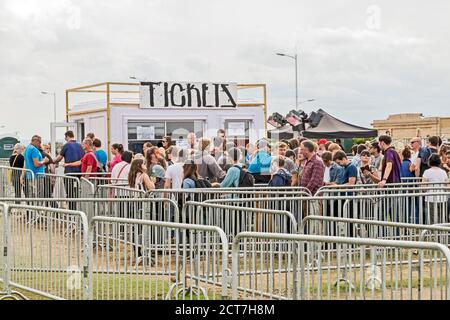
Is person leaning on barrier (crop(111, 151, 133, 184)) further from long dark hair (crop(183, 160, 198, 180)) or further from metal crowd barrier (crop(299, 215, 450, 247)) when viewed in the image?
metal crowd barrier (crop(299, 215, 450, 247))

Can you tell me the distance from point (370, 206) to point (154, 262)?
4006 millimetres

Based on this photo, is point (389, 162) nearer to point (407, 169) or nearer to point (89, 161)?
point (407, 169)

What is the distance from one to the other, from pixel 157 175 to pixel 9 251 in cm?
501

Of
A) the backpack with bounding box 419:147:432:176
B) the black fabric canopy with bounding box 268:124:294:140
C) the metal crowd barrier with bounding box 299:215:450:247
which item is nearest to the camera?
the metal crowd barrier with bounding box 299:215:450:247

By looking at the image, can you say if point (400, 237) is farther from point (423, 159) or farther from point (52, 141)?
point (52, 141)

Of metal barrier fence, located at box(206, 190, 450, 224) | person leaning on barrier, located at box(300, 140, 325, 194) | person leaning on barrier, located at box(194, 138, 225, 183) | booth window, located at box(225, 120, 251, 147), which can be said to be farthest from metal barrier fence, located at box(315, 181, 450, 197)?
booth window, located at box(225, 120, 251, 147)

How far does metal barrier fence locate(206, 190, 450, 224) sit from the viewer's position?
10.9 metres

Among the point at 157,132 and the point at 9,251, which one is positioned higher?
the point at 157,132

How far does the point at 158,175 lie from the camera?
1383 centimetres

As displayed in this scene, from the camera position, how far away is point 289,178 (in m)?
13.7

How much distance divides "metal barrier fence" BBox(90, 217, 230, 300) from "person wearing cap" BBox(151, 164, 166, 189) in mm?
4975

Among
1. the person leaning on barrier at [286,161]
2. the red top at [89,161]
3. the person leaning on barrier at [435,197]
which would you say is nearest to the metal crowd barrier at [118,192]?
the person leaning on barrier at [286,161]
